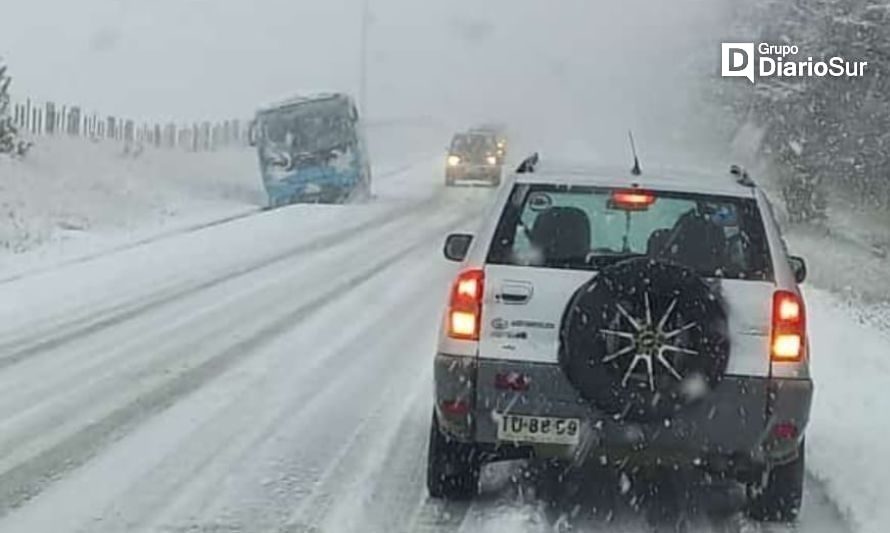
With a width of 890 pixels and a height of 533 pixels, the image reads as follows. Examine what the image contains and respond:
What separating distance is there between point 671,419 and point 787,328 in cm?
68

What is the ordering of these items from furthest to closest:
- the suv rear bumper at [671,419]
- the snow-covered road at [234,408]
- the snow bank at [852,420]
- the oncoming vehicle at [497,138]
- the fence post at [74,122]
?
1. the oncoming vehicle at [497,138]
2. the fence post at [74,122]
3. the snow bank at [852,420]
4. the snow-covered road at [234,408]
5. the suv rear bumper at [671,419]

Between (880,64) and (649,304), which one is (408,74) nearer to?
(880,64)

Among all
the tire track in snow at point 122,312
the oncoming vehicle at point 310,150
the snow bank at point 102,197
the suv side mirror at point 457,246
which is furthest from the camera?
the oncoming vehicle at point 310,150

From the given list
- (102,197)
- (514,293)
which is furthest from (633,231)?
(102,197)

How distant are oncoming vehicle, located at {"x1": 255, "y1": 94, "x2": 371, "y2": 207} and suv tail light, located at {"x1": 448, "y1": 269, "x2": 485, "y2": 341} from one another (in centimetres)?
2970

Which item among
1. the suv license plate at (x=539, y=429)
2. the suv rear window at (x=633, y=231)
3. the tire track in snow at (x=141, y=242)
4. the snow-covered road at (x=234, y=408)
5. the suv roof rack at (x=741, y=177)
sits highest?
the suv roof rack at (x=741, y=177)

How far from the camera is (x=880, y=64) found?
3647 centimetres

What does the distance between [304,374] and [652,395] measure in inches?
206

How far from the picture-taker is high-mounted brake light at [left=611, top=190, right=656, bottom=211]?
295 inches

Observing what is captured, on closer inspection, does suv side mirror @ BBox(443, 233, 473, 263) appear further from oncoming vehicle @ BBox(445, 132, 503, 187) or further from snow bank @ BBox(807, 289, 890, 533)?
oncoming vehicle @ BBox(445, 132, 503, 187)

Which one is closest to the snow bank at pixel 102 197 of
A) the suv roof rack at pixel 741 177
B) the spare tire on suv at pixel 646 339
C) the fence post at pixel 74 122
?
the fence post at pixel 74 122

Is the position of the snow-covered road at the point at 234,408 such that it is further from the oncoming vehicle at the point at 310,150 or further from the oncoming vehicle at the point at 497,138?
the oncoming vehicle at the point at 497,138

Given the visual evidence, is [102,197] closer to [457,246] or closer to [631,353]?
[457,246]

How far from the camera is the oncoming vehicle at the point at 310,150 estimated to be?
121ft
